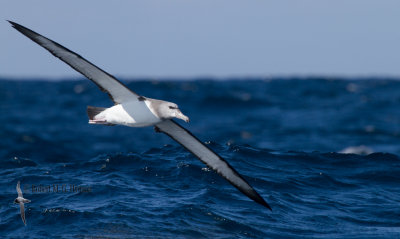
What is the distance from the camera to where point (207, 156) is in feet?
31.6

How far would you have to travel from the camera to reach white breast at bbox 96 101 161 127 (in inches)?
358

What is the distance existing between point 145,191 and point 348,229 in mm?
3700

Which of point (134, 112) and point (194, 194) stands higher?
point (134, 112)

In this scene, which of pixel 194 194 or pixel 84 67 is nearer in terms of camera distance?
pixel 84 67

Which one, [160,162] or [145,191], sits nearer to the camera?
[145,191]

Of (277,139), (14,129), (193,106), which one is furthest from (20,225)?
(193,106)

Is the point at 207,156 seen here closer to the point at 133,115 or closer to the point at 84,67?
the point at 133,115

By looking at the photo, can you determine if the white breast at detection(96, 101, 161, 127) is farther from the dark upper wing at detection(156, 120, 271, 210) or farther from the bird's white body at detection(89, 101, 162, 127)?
the dark upper wing at detection(156, 120, 271, 210)

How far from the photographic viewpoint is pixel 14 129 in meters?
26.0

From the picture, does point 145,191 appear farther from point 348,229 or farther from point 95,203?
point 348,229

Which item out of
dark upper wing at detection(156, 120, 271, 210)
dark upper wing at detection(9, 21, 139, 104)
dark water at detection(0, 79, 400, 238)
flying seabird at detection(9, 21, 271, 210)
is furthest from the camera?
dark upper wing at detection(156, 120, 271, 210)

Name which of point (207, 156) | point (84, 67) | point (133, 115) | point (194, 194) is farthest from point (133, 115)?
point (194, 194)

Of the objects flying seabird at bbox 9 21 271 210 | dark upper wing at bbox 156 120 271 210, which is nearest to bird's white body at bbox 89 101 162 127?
flying seabird at bbox 9 21 271 210

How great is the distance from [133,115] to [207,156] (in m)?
1.49
